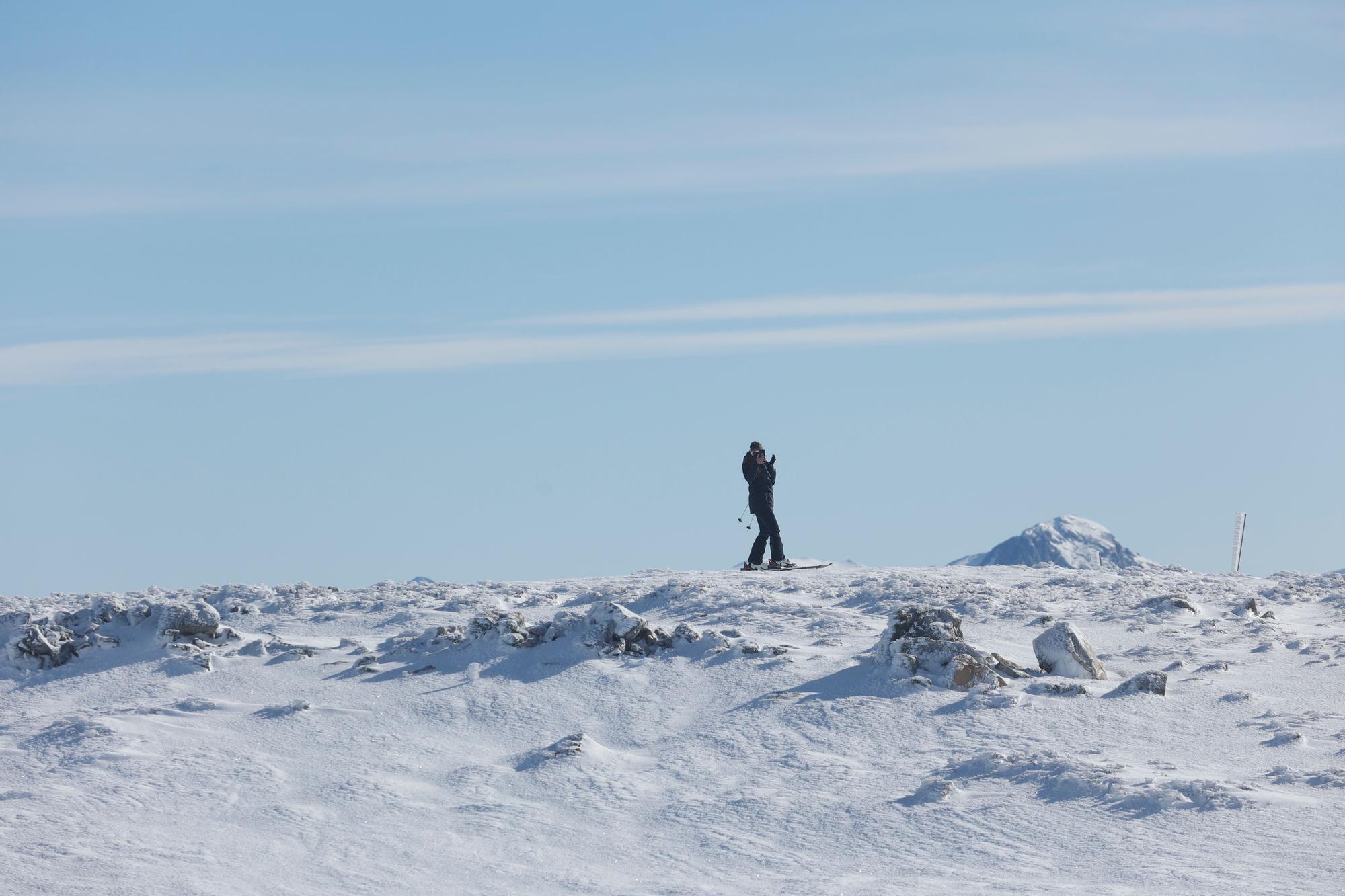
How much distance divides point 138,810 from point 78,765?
1.15m

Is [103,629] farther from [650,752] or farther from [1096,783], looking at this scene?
[1096,783]

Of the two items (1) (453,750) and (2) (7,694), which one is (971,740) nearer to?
(1) (453,750)

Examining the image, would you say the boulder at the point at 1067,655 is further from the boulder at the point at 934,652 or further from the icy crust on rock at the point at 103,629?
the icy crust on rock at the point at 103,629

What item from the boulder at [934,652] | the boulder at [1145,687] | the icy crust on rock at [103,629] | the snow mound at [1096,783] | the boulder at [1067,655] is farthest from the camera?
the icy crust on rock at [103,629]

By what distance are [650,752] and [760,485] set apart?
1014 cm

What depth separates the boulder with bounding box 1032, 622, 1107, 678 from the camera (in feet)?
41.6

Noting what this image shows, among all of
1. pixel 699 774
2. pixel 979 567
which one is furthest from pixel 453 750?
pixel 979 567

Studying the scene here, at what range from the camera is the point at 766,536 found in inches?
846

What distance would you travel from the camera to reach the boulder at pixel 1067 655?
41.6 feet

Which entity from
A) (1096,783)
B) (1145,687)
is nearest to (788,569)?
(1145,687)

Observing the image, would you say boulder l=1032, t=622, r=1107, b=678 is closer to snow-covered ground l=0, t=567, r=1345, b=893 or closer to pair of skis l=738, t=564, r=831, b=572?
snow-covered ground l=0, t=567, r=1345, b=893

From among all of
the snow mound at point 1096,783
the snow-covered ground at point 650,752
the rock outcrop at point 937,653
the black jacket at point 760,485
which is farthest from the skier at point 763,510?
the snow mound at point 1096,783

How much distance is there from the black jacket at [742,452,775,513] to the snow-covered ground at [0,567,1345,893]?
5.17 metres

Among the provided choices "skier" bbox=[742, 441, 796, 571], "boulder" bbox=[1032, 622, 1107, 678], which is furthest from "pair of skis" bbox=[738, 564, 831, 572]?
"boulder" bbox=[1032, 622, 1107, 678]
